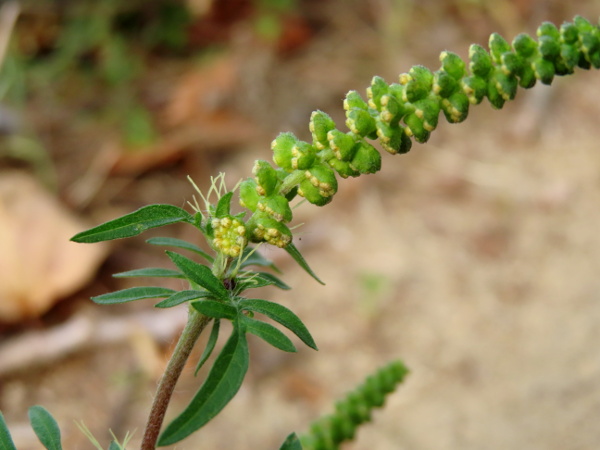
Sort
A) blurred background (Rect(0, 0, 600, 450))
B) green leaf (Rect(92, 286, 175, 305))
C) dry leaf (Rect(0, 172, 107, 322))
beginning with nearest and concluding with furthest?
green leaf (Rect(92, 286, 175, 305))
blurred background (Rect(0, 0, 600, 450))
dry leaf (Rect(0, 172, 107, 322))

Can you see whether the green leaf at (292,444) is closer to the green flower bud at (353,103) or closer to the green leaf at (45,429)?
the green leaf at (45,429)

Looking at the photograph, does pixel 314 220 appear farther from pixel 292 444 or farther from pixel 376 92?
pixel 376 92

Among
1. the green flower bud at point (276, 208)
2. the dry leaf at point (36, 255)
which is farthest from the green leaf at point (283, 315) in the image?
the dry leaf at point (36, 255)

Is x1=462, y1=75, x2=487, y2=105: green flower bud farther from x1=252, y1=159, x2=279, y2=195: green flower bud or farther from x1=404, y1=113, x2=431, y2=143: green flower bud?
x1=252, y1=159, x2=279, y2=195: green flower bud

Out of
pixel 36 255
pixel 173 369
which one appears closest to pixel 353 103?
pixel 173 369

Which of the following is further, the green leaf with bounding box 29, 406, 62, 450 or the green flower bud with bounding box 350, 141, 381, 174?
the green leaf with bounding box 29, 406, 62, 450

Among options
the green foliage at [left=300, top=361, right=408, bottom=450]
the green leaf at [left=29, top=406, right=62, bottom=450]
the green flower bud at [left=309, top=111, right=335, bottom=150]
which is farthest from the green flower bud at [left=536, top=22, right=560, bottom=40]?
the green leaf at [left=29, top=406, right=62, bottom=450]

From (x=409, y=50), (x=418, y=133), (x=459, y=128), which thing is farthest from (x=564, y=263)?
(x=418, y=133)
